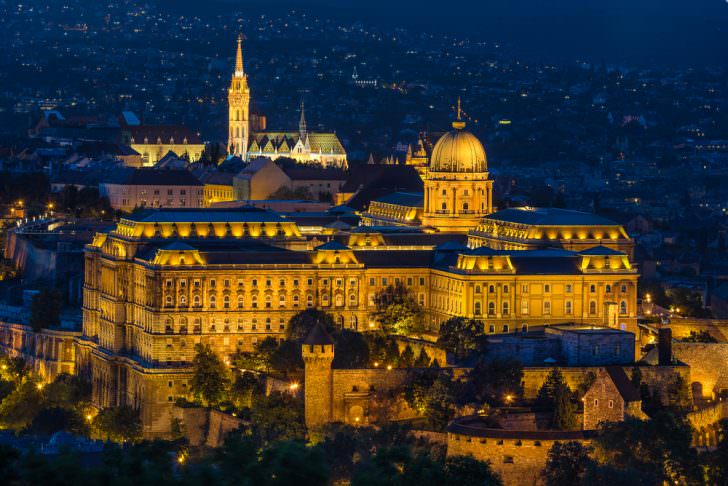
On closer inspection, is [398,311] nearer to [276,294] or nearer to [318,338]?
[276,294]

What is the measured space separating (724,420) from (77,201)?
91820 millimetres

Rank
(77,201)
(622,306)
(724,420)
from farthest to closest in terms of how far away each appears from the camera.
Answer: (77,201), (622,306), (724,420)

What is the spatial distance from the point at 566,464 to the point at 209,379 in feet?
84.6

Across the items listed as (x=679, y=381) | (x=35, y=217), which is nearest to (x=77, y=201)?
(x=35, y=217)

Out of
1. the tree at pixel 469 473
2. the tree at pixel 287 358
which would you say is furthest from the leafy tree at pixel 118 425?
the tree at pixel 469 473

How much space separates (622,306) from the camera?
411ft

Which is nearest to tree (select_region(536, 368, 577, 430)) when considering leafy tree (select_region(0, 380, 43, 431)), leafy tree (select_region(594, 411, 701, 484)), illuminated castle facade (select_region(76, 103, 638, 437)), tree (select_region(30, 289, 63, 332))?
leafy tree (select_region(594, 411, 701, 484))

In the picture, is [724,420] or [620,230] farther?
[620,230]

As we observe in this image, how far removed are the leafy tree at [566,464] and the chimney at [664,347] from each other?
683 inches

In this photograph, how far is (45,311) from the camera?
145125mm

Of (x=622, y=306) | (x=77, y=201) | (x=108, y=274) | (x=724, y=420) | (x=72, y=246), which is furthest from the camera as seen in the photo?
(x=77, y=201)

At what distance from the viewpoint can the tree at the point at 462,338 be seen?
11719 cm

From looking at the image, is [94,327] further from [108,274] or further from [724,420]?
[724,420]

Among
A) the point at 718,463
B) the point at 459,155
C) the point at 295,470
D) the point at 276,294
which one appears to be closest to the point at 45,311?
the point at 276,294
